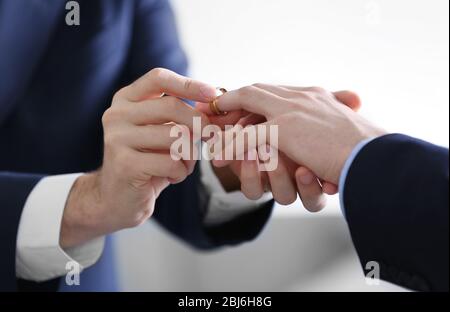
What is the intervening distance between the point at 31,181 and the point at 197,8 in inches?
24.7

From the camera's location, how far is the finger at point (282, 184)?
666 millimetres

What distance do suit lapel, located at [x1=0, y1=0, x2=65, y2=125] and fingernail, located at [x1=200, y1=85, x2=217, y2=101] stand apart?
396mm

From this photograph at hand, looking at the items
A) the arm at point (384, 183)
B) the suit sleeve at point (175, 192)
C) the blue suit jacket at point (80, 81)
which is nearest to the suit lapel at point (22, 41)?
the blue suit jacket at point (80, 81)

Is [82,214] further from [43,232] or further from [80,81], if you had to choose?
[80,81]

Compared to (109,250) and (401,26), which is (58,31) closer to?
(109,250)

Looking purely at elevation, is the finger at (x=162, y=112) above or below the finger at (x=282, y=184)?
above

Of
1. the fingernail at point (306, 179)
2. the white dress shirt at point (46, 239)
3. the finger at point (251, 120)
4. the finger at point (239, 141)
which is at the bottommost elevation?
the white dress shirt at point (46, 239)

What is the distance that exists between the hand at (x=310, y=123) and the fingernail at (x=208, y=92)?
0.01 metres

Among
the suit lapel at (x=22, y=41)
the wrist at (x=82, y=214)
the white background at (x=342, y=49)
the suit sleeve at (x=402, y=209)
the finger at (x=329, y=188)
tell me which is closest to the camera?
the suit sleeve at (x=402, y=209)

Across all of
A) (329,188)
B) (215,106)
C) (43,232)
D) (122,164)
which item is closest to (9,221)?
(43,232)

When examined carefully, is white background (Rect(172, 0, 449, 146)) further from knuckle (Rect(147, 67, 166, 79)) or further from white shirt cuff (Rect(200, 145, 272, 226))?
knuckle (Rect(147, 67, 166, 79))

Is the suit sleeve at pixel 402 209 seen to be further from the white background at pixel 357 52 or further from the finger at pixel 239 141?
the white background at pixel 357 52

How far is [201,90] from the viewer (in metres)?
0.65

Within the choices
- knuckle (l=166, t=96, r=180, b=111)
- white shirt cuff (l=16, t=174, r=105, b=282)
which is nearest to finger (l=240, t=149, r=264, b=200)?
knuckle (l=166, t=96, r=180, b=111)
